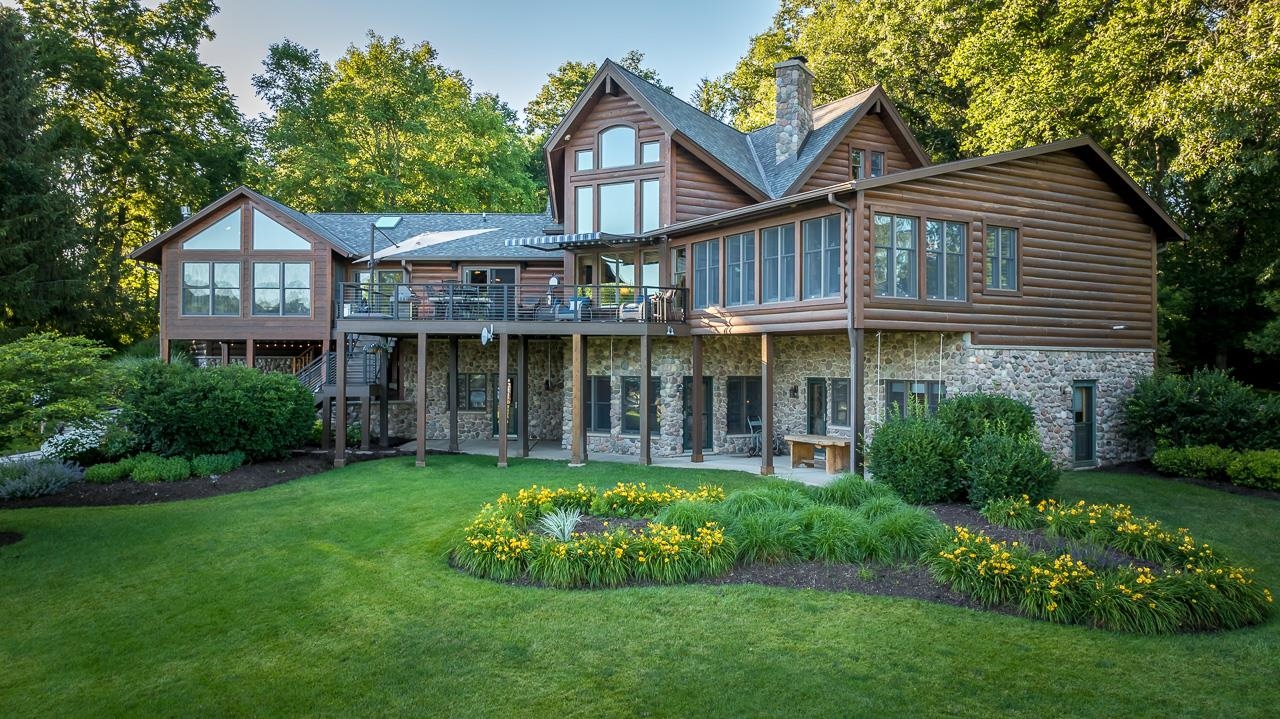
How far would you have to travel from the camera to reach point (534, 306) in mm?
17359

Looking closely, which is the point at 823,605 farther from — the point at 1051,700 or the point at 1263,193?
the point at 1263,193

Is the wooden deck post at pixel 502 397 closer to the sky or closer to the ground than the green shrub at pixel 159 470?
closer to the sky

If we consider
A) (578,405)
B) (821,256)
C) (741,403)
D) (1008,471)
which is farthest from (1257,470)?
(578,405)

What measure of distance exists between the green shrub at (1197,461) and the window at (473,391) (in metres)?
17.2

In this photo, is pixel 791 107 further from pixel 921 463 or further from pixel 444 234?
pixel 921 463

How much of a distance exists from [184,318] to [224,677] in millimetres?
19028

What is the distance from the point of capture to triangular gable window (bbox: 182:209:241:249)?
2109cm

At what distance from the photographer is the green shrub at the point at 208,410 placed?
15008mm

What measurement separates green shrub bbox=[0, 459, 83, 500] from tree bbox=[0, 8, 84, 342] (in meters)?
12.0

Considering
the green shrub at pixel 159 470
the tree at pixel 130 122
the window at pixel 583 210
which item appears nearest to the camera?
the green shrub at pixel 159 470

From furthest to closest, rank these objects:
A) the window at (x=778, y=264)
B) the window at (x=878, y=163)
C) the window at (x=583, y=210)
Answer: the window at (x=878, y=163) < the window at (x=583, y=210) < the window at (x=778, y=264)

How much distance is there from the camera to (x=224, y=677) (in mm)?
5500

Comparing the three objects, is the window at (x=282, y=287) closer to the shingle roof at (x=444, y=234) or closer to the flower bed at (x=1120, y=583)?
the shingle roof at (x=444, y=234)

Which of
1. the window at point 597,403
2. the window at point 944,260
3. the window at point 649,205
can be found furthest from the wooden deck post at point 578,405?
the window at point 944,260
